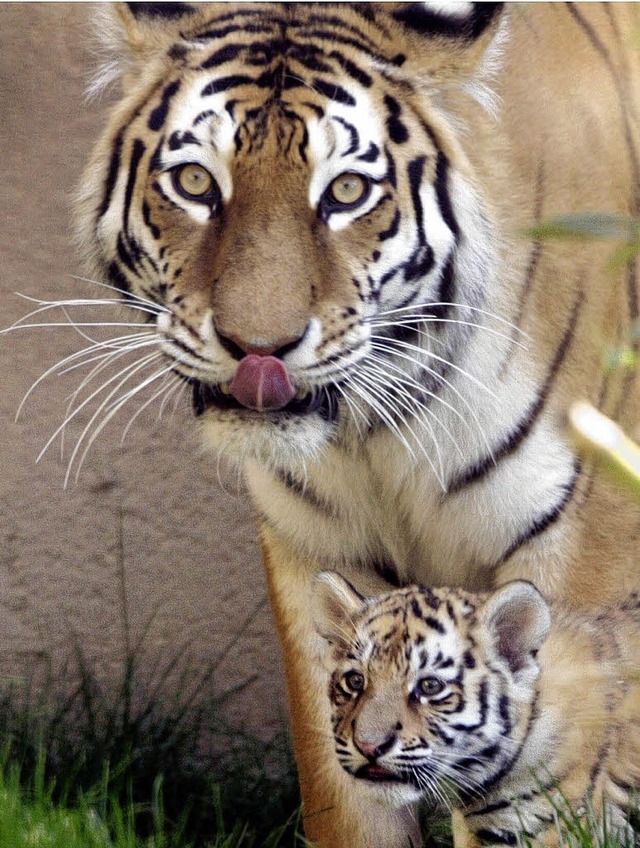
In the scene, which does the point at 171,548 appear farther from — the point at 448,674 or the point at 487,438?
the point at 448,674

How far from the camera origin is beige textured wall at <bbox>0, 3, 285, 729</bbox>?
113 inches

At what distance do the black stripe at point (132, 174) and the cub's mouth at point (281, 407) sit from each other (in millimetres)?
354

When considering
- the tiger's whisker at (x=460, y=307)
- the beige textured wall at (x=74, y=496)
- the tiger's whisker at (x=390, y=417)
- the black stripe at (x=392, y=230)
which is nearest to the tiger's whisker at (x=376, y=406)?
the tiger's whisker at (x=390, y=417)

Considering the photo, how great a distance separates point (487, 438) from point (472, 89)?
1.87 ft

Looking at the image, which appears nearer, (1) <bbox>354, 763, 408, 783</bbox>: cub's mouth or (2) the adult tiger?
(1) <bbox>354, 763, 408, 783</bbox>: cub's mouth

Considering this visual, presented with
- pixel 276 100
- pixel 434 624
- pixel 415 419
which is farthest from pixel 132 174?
pixel 434 624

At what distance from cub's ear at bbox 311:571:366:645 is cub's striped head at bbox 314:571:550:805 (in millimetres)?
43

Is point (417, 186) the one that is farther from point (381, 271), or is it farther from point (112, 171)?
point (112, 171)

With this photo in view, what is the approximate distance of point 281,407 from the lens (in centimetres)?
186

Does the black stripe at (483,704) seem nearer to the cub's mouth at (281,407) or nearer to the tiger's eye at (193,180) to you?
the cub's mouth at (281,407)

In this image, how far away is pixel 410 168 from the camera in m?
2.03

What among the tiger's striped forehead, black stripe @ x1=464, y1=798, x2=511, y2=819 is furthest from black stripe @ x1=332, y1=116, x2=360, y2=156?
black stripe @ x1=464, y1=798, x2=511, y2=819

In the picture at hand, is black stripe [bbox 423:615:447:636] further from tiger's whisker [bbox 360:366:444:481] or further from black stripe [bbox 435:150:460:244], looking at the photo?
black stripe [bbox 435:150:460:244]

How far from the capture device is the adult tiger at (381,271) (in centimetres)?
187
